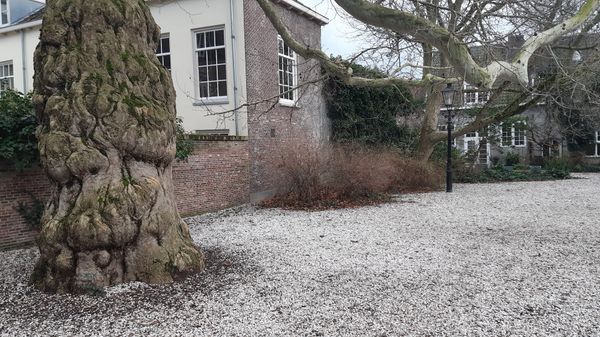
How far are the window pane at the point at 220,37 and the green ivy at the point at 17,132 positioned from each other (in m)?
7.63

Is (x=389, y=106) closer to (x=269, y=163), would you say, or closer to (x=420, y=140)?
(x=420, y=140)

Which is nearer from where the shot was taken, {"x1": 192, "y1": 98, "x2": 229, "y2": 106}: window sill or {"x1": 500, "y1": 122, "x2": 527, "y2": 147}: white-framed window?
{"x1": 192, "y1": 98, "x2": 229, "y2": 106}: window sill

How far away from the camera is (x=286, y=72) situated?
663 inches

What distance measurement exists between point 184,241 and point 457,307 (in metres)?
3.36

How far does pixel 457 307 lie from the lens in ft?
15.5

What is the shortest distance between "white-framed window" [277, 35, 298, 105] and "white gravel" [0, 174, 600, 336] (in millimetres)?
7586

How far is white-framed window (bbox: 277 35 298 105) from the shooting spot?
16.2 m

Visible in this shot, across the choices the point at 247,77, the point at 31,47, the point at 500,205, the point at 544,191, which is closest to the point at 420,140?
the point at 544,191

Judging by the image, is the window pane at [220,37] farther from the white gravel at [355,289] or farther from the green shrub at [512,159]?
the green shrub at [512,159]

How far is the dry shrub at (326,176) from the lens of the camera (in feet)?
42.3

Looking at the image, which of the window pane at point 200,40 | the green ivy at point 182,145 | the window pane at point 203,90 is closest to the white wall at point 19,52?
the window pane at point 200,40

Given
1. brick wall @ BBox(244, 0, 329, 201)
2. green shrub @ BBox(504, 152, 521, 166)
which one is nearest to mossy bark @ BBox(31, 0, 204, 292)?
brick wall @ BBox(244, 0, 329, 201)

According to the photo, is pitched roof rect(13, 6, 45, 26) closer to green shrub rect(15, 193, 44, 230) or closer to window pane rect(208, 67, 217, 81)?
window pane rect(208, 67, 217, 81)

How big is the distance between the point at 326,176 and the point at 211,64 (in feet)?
17.6
